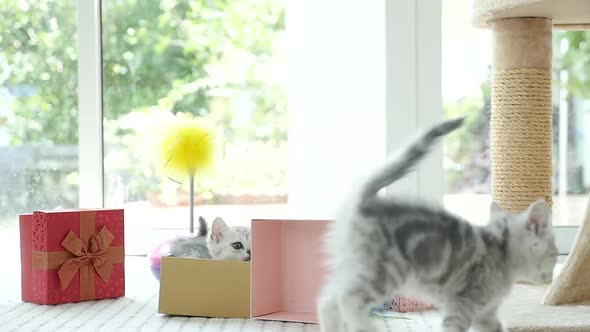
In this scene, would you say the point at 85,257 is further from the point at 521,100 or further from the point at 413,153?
the point at 521,100

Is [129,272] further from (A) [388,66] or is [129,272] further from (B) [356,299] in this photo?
(B) [356,299]

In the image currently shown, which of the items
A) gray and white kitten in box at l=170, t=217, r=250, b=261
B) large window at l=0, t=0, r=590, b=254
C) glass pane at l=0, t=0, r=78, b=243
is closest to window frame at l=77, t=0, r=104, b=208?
large window at l=0, t=0, r=590, b=254

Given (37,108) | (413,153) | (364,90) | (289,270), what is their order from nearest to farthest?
(413,153) → (289,270) → (364,90) → (37,108)

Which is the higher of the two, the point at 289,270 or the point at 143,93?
the point at 143,93

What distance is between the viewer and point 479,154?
269 cm

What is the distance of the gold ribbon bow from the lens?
1.74 m

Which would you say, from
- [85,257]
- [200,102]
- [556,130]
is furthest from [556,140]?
[85,257]

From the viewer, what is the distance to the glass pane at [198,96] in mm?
2771

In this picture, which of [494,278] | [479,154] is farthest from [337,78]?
[494,278]

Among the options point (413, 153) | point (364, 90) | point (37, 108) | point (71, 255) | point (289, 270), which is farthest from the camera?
point (37, 108)

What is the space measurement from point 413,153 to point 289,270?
0.58 metres

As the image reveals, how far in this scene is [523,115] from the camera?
2031mm

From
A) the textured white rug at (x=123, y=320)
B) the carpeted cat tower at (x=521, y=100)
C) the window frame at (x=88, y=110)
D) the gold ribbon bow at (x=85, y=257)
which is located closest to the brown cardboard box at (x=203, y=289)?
the textured white rug at (x=123, y=320)

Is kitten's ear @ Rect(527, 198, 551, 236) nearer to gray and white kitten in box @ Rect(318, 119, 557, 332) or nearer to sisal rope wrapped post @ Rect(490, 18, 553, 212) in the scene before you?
gray and white kitten in box @ Rect(318, 119, 557, 332)
